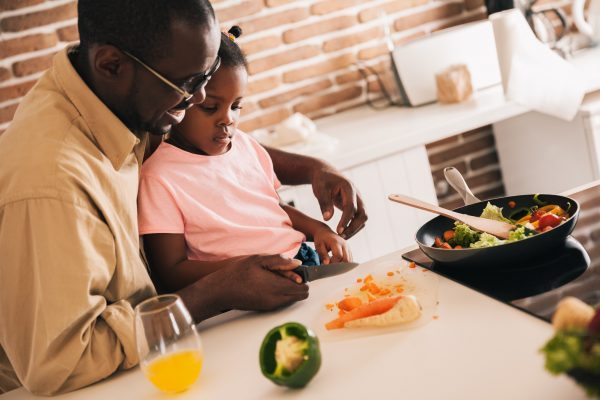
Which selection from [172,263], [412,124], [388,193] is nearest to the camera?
[172,263]

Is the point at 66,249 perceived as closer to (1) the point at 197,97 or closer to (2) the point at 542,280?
(1) the point at 197,97

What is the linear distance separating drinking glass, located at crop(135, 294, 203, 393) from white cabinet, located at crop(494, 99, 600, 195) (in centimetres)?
181

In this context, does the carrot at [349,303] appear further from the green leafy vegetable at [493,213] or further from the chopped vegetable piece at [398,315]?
the green leafy vegetable at [493,213]

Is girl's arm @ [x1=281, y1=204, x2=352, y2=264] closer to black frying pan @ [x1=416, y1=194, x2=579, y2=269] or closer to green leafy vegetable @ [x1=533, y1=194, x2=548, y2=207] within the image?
black frying pan @ [x1=416, y1=194, x2=579, y2=269]

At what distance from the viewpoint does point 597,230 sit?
4.25 ft

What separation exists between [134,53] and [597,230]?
0.85 metres

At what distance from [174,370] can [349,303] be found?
0.32 m

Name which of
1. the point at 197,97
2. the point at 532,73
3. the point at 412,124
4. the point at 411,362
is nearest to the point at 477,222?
the point at 411,362

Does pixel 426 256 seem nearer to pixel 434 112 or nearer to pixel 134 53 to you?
pixel 134 53

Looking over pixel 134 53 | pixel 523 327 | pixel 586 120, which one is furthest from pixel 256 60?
pixel 523 327

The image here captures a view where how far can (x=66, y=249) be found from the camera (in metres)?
1.12

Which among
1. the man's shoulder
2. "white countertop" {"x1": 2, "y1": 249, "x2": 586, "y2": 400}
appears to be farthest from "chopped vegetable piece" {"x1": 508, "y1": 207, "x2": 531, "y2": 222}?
the man's shoulder

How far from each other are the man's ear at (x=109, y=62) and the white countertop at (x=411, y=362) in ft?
1.56

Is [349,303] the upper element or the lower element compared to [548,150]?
upper
